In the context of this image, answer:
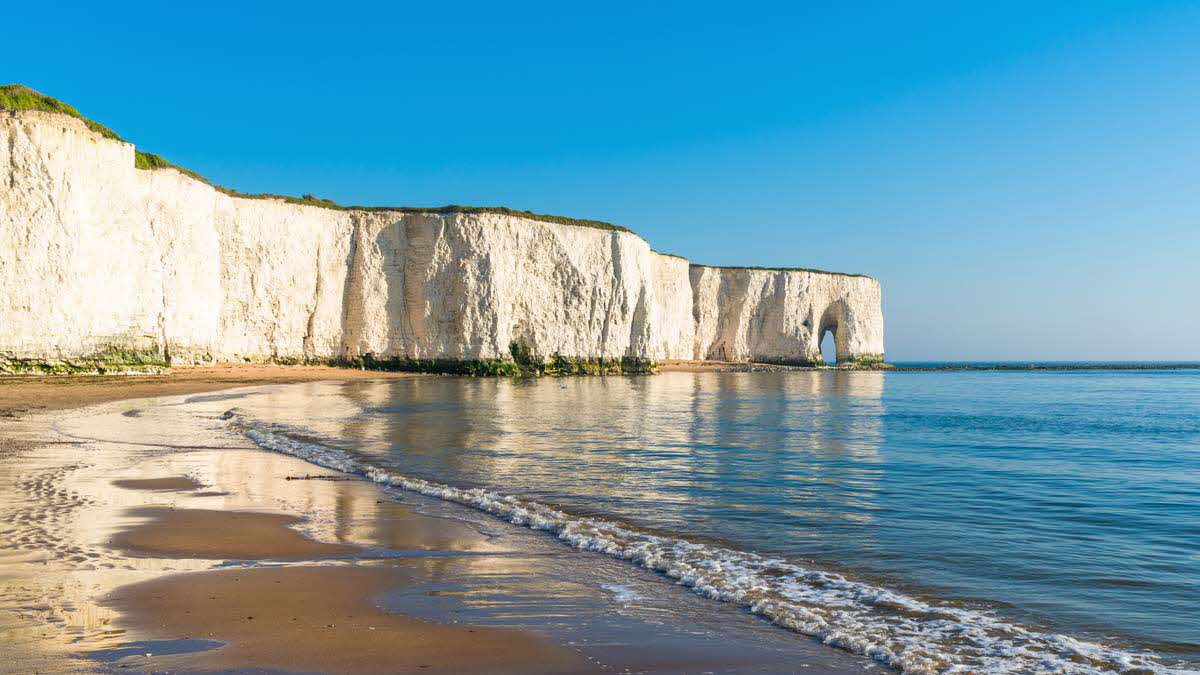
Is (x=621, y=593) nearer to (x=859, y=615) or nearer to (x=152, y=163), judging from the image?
(x=859, y=615)

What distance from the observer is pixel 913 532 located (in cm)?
701

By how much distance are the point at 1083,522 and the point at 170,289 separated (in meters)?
34.1

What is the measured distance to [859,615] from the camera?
15.1ft

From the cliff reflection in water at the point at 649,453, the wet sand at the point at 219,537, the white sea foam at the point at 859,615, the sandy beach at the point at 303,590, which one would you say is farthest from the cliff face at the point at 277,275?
the white sea foam at the point at 859,615

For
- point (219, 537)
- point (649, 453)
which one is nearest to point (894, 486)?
point (649, 453)

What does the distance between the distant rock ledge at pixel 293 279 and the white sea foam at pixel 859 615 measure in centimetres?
2734

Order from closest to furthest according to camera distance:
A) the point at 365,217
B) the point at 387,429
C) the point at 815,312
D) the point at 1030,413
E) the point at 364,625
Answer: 1. the point at 364,625
2. the point at 387,429
3. the point at 1030,413
4. the point at 365,217
5. the point at 815,312

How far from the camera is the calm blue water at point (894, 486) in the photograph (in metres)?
Result: 5.34

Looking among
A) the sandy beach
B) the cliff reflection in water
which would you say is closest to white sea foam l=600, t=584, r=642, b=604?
the sandy beach

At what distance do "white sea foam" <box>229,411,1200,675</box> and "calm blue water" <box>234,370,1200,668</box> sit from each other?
226 millimetres

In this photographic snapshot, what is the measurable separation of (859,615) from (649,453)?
7.99 m

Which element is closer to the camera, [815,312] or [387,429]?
[387,429]

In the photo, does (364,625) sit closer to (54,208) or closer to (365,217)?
(54,208)

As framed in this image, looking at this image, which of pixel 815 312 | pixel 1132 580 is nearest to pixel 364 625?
pixel 1132 580
